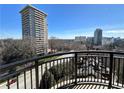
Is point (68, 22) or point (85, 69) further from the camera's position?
point (68, 22)

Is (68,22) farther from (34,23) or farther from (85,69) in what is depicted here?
(85,69)

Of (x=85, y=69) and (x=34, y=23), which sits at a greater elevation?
(x=34, y=23)

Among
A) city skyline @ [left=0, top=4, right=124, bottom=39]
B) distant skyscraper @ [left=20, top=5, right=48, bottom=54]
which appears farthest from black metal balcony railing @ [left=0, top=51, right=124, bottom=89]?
city skyline @ [left=0, top=4, right=124, bottom=39]

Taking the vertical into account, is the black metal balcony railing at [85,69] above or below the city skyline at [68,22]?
below

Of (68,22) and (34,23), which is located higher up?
(68,22)

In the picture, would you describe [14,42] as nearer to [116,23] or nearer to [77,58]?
[116,23]

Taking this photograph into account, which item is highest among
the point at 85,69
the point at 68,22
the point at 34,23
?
the point at 68,22

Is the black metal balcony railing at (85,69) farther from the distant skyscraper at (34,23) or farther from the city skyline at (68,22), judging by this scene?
the city skyline at (68,22)

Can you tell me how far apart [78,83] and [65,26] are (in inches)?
425

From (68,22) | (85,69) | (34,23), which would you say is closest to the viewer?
(85,69)

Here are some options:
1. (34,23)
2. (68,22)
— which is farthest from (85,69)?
(68,22)

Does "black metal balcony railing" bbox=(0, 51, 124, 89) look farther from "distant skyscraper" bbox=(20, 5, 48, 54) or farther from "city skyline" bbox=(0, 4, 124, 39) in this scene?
"city skyline" bbox=(0, 4, 124, 39)

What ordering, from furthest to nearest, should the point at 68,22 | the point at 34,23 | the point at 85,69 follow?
the point at 68,22
the point at 34,23
the point at 85,69

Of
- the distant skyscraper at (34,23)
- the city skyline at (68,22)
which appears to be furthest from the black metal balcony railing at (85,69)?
the city skyline at (68,22)
